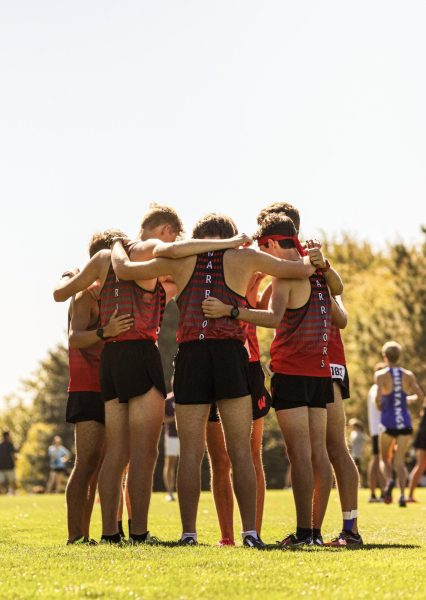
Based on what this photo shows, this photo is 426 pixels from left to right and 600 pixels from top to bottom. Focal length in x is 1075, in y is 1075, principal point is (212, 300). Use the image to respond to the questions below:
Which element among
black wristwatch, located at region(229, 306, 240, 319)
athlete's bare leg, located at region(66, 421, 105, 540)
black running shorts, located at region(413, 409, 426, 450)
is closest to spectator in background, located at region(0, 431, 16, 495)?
black running shorts, located at region(413, 409, 426, 450)

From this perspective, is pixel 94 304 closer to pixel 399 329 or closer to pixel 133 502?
pixel 133 502

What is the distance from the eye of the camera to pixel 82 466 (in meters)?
8.84

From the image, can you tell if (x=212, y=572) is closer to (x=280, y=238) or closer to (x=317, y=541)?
(x=317, y=541)

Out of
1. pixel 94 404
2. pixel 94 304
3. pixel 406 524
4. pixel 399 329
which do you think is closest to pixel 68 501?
pixel 94 404

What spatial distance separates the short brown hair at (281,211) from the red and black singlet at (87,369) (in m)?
1.71

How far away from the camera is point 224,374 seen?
7805 mm

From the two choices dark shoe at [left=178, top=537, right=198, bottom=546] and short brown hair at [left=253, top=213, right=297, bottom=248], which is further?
short brown hair at [left=253, top=213, right=297, bottom=248]

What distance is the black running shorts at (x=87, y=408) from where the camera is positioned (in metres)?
8.80

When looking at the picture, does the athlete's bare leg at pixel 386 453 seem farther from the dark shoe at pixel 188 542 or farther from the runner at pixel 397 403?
the dark shoe at pixel 188 542

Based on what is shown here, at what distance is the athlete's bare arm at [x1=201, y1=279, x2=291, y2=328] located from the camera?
780cm

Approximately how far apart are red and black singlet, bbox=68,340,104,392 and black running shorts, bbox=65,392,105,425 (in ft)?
0.25

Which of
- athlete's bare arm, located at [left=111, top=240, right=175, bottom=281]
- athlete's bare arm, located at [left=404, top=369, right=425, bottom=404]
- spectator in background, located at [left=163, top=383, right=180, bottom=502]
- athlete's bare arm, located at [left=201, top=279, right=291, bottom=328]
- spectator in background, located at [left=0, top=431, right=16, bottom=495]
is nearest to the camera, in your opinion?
athlete's bare arm, located at [left=201, top=279, right=291, bottom=328]

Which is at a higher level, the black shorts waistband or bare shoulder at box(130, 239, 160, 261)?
bare shoulder at box(130, 239, 160, 261)

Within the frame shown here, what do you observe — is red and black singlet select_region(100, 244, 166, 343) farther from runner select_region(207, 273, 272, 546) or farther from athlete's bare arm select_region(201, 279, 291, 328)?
runner select_region(207, 273, 272, 546)
